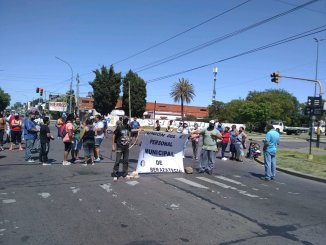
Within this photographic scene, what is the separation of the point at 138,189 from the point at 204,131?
13.9 ft

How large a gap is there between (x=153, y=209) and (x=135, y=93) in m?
69.7

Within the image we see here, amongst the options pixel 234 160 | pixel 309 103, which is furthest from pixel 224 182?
pixel 309 103

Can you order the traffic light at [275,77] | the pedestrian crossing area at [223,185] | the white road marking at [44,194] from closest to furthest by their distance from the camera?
1. the white road marking at [44,194]
2. the pedestrian crossing area at [223,185]
3. the traffic light at [275,77]

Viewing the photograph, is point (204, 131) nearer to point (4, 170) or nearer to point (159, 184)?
point (159, 184)

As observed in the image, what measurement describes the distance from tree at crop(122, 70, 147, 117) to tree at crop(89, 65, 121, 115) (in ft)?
12.1

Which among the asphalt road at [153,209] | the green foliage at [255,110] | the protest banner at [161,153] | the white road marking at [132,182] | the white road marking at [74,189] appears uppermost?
the green foliage at [255,110]

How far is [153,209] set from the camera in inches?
286

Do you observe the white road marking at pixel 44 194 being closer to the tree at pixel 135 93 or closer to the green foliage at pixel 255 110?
the tree at pixel 135 93

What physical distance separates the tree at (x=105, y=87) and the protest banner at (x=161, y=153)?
59.1m

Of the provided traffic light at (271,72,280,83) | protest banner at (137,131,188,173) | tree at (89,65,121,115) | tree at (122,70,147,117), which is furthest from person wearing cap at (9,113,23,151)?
tree at (122,70,147,117)

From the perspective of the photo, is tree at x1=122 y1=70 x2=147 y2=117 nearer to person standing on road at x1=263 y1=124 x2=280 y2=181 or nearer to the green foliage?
the green foliage

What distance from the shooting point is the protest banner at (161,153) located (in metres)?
11.7

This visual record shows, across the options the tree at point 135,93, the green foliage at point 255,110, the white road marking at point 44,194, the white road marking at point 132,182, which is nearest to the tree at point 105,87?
the tree at point 135,93

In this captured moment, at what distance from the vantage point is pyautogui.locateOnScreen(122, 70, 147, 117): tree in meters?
75.8
